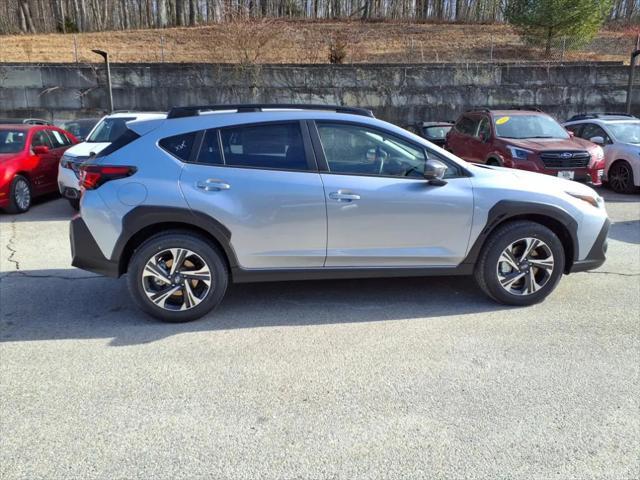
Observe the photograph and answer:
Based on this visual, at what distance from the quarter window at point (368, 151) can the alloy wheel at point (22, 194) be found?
7124 millimetres

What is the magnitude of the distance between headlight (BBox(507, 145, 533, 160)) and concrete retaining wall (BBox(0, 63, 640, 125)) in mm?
9210

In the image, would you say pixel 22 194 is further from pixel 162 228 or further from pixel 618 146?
pixel 618 146

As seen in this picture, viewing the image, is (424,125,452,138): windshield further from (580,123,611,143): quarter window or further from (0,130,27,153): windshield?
(0,130,27,153): windshield

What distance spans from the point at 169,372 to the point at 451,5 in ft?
92.6

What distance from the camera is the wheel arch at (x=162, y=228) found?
426cm

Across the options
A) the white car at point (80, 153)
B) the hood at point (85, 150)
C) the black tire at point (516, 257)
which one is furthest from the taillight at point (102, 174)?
the hood at point (85, 150)

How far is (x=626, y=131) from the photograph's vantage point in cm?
1166

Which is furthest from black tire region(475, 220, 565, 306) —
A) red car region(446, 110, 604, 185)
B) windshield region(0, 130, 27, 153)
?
windshield region(0, 130, 27, 153)

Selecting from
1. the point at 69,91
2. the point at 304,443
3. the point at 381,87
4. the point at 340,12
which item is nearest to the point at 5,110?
the point at 69,91

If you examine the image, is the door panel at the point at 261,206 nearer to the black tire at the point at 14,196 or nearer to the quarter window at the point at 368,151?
the quarter window at the point at 368,151

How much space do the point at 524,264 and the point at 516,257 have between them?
0.09 m

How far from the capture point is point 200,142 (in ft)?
14.5

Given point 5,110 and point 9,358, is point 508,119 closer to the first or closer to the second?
point 9,358

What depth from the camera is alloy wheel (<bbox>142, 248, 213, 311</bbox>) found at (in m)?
4.34
